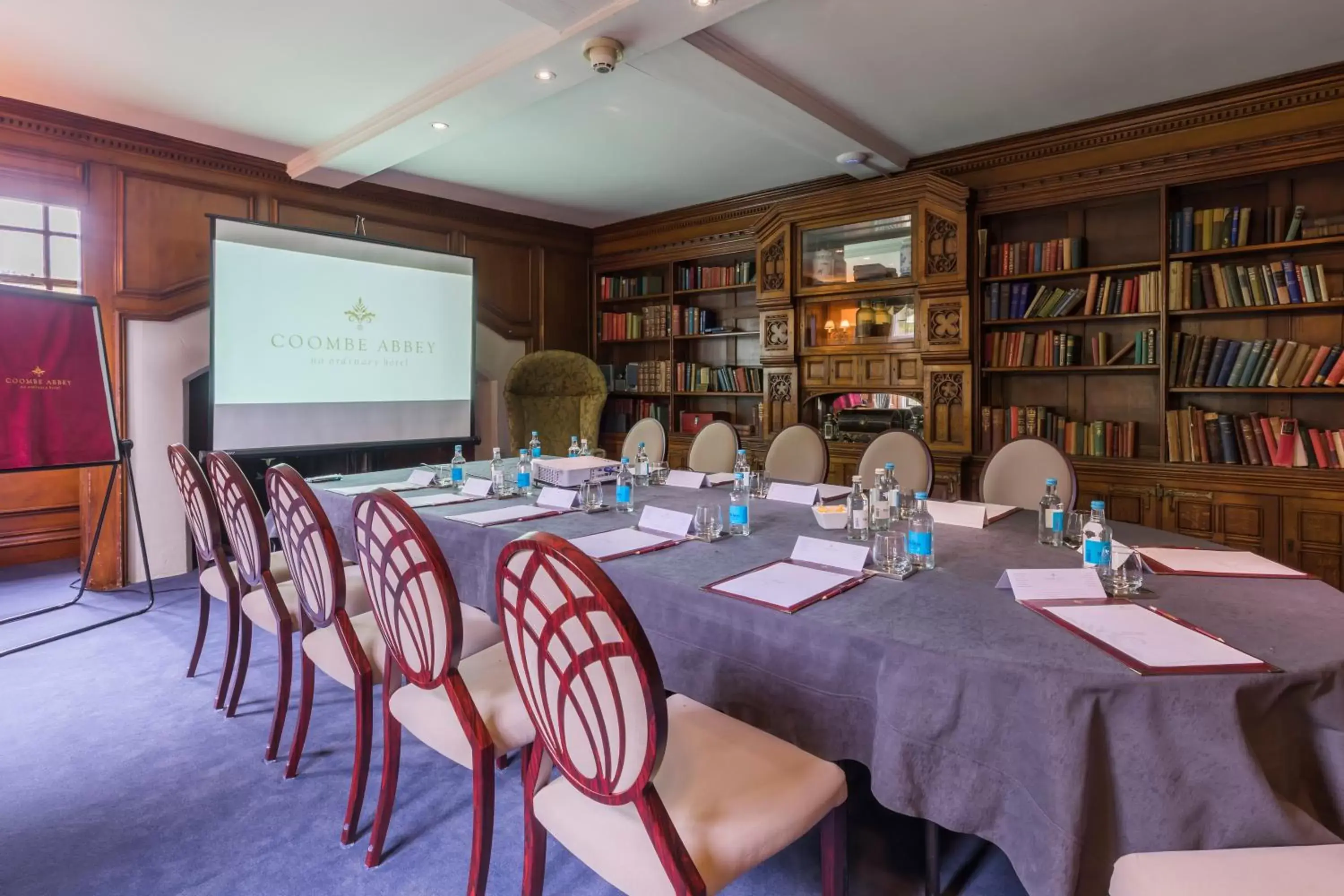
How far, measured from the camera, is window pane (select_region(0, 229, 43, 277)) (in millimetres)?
4410

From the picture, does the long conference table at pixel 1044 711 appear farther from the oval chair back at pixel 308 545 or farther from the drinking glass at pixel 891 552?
the oval chair back at pixel 308 545

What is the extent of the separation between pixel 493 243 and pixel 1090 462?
4787 millimetres

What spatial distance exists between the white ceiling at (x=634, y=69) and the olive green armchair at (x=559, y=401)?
187cm

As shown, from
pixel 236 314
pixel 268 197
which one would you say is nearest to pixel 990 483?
pixel 236 314

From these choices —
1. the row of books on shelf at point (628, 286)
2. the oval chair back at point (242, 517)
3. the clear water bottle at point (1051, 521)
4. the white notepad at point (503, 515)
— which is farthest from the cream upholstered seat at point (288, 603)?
the row of books on shelf at point (628, 286)

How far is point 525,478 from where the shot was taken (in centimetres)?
307

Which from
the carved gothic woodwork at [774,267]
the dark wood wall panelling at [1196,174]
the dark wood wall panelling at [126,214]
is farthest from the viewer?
the carved gothic woodwork at [774,267]

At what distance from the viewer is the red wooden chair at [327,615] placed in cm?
186

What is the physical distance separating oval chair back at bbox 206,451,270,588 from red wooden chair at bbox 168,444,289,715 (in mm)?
67

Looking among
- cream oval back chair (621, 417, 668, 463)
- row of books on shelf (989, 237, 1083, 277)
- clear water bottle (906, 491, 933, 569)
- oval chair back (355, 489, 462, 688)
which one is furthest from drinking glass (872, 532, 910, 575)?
row of books on shelf (989, 237, 1083, 277)

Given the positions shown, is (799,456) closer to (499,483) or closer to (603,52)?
(499,483)

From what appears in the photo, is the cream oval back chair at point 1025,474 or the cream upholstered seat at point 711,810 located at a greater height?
the cream oval back chair at point 1025,474

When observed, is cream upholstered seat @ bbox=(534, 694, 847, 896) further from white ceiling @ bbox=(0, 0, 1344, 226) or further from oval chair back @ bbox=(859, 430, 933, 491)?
white ceiling @ bbox=(0, 0, 1344, 226)

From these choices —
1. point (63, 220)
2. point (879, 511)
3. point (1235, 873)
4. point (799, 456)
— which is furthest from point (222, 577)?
point (63, 220)
